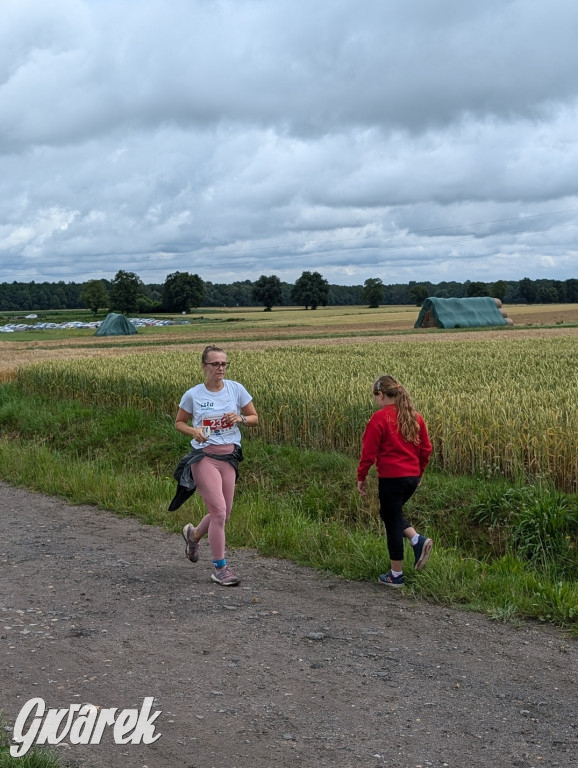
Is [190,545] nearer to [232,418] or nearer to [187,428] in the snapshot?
[187,428]

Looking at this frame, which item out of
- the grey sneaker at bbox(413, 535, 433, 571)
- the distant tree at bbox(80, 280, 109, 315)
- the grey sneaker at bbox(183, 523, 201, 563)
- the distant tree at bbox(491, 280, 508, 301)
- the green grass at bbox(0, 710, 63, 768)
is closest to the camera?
the green grass at bbox(0, 710, 63, 768)

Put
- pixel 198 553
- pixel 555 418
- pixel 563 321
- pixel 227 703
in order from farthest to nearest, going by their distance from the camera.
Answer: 1. pixel 563 321
2. pixel 555 418
3. pixel 198 553
4. pixel 227 703

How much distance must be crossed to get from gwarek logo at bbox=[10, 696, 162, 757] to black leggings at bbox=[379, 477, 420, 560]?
2824 millimetres

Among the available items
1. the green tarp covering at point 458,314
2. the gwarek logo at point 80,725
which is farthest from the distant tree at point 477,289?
the gwarek logo at point 80,725

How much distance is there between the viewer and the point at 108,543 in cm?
871

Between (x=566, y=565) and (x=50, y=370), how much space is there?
17.3 m

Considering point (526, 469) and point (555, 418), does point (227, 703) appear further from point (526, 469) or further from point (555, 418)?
point (555, 418)

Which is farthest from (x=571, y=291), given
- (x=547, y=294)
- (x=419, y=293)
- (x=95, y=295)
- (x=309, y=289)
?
(x=95, y=295)

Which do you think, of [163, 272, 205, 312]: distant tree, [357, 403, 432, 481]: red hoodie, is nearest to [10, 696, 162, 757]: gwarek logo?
[357, 403, 432, 481]: red hoodie

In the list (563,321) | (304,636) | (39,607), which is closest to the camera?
(304,636)

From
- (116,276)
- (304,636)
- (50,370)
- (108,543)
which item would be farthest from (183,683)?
(116,276)

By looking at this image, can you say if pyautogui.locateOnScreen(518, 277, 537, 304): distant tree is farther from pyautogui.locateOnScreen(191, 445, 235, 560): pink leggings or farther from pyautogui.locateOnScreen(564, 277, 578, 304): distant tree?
pyautogui.locateOnScreen(191, 445, 235, 560): pink leggings

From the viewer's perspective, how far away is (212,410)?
732cm

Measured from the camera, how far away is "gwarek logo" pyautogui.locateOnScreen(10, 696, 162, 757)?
14.2 feet
